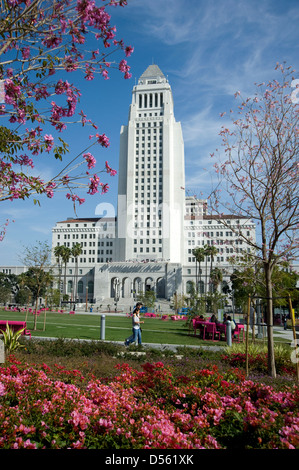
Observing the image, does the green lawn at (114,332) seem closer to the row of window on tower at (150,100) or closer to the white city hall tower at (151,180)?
the white city hall tower at (151,180)

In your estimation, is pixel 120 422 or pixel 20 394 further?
pixel 20 394

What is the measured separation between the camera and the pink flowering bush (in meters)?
3.76

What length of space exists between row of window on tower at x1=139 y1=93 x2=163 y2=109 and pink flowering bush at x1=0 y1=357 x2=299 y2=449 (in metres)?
94.1

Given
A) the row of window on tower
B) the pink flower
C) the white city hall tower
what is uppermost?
the row of window on tower

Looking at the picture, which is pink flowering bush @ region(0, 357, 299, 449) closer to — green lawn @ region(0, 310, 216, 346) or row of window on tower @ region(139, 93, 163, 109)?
green lawn @ region(0, 310, 216, 346)

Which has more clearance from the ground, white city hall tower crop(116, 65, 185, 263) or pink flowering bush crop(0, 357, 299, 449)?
white city hall tower crop(116, 65, 185, 263)

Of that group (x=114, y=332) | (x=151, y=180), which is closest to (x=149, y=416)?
(x=114, y=332)

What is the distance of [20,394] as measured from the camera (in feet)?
16.8

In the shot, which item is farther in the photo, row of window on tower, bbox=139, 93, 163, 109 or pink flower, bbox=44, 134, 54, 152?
row of window on tower, bbox=139, 93, 163, 109

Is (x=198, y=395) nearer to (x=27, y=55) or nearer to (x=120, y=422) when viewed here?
(x=120, y=422)

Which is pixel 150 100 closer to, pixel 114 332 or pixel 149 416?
pixel 114 332

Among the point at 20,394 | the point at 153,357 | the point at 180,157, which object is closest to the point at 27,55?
the point at 20,394

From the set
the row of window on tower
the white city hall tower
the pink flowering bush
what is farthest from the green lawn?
the row of window on tower
